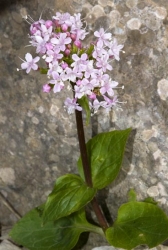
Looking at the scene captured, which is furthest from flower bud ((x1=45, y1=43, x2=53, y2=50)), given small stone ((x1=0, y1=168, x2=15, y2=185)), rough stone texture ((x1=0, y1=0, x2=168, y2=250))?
small stone ((x1=0, y1=168, x2=15, y2=185))

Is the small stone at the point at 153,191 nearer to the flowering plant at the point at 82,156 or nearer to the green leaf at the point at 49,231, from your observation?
the flowering plant at the point at 82,156

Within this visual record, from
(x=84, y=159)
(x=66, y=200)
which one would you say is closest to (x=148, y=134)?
(x=84, y=159)

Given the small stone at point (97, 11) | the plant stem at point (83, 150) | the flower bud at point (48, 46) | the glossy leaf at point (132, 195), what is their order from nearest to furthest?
the flower bud at point (48, 46)
the plant stem at point (83, 150)
the small stone at point (97, 11)
the glossy leaf at point (132, 195)

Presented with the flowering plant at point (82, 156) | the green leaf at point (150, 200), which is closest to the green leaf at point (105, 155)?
the flowering plant at point (82, 156)

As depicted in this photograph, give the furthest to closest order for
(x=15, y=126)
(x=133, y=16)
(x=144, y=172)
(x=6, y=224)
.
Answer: (x=6, y=224) < (x=15, y=126) < (x=144, y=172) < (x=133, y=16)

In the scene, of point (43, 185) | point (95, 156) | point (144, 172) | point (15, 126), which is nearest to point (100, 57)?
point (95, 156)

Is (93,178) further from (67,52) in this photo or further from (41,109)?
(67,52)

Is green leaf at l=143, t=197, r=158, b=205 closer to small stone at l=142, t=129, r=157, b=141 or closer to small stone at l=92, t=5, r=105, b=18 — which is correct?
small stone at l=142, t=129, r=157, b=141

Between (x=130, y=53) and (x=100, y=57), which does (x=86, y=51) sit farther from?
(x=130, y=53)
